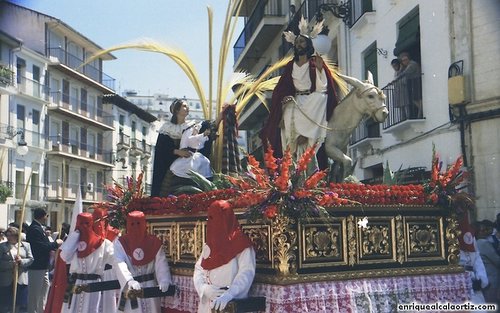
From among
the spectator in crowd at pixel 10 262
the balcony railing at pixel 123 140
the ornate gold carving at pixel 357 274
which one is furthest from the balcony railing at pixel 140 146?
the ornate gold carving at pixel 357 274

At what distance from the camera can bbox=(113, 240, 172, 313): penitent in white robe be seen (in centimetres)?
592

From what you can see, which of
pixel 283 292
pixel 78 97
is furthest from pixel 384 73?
pixel 78 97

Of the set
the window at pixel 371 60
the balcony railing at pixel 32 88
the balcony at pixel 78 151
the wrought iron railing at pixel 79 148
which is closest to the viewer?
the window at pixel 371 60

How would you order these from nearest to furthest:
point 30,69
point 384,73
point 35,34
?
point 35,34 → point 384,73 → point 30,69

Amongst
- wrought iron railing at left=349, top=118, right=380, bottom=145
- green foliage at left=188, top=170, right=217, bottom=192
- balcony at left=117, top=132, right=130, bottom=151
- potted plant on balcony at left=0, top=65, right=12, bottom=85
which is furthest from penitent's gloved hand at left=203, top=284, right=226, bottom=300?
balcony at left=117, top=132, right=130, bottom=151

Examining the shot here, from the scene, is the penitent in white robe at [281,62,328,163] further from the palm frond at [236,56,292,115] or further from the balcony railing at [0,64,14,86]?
the balcony railing at [0,64,14,86]

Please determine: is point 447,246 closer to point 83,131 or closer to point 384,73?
point 384,73

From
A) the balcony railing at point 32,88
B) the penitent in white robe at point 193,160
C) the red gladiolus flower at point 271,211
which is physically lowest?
the red gladiolus flower at point 271,211

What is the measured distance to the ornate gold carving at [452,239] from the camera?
19.9 ft

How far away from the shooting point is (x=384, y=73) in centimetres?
1355

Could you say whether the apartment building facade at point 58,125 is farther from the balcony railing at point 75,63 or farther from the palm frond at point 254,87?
the palm frond at point 254,87

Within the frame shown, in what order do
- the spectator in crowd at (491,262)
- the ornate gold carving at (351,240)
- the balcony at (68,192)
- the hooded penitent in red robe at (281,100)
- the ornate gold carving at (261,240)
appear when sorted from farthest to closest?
1. the balcony at (68,192)
2. the spectator in crowd at (491,262)
3. the hooded penitent in red robe at (281,100)
4. the ornate gold carving at (351,240)
5. the ornate gold carving at (261,240)

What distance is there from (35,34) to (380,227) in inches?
136

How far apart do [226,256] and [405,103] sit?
780 cm
